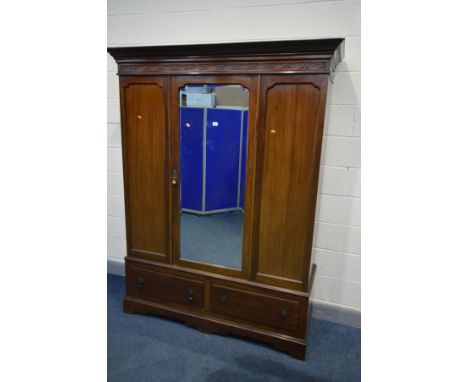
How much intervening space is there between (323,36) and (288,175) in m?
0.98

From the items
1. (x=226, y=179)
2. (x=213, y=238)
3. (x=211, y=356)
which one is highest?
(x=226, y=179)

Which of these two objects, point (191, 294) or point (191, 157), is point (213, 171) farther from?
point (191, 294)

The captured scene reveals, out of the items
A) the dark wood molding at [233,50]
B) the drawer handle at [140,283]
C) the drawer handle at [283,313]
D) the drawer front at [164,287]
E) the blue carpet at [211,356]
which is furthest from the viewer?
the drawer handle at [140,283]

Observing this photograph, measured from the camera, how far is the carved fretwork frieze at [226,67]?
5.18ft

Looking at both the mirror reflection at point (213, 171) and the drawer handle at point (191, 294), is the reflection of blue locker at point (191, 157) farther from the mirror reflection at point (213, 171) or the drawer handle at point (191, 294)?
the drawer handle at point (191, 294)

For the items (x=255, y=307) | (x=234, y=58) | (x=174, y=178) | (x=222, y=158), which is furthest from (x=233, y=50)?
(x=255, y=307)

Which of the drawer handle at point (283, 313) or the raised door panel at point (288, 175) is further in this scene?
the drawer handle at point (283, 313)

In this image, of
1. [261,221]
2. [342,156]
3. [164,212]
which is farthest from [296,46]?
[164,212]

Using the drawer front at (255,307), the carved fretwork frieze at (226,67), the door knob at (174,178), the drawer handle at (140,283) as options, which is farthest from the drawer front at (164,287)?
the carved fretwork frieze at (226,67)

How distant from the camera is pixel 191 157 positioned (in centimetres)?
199

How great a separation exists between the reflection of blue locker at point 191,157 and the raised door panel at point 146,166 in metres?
0.12
